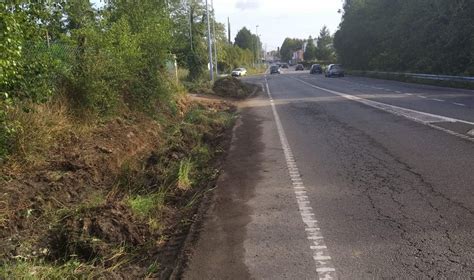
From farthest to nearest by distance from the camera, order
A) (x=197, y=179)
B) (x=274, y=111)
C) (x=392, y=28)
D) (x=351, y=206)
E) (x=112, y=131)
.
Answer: (x=392, y=28) < (x=274, y=111) < (x=112, y=131) < (x=197, y=179) < (x=351, y=206)

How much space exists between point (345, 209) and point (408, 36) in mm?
39706

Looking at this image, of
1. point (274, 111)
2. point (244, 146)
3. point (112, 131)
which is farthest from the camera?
point (274, 111)

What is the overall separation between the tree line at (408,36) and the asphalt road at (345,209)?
72.8 feet

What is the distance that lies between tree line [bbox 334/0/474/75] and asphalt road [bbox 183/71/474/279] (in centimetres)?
2218

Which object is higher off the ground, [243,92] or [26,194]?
[26,194]

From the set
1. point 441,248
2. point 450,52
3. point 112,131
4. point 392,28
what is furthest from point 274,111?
point 392,28

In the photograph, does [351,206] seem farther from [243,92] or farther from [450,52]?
[450,52]

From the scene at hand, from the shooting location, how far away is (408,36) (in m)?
42.2

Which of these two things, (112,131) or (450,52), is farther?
(450,52)

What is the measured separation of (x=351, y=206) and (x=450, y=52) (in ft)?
98.4

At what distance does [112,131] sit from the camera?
10781 millimetres

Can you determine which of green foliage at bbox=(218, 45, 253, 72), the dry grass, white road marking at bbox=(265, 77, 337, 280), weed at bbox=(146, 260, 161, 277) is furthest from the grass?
green foliage at bbox=(218, 45, 253, 72)

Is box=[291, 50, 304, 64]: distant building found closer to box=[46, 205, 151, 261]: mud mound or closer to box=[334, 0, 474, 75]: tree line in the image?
box=[334, 0, 474, 75]: tree line

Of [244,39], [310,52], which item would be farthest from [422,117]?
[244,39]
